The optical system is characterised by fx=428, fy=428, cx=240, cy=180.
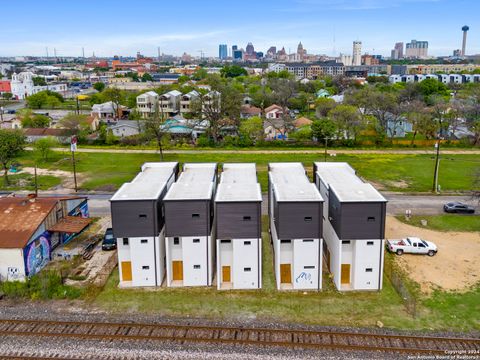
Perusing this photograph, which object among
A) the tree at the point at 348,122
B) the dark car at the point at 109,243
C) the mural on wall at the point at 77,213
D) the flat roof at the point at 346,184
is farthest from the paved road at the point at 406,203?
the tree at the point at 348,122

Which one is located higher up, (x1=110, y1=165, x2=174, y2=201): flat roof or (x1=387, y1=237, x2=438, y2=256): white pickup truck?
(x1=110, y1=165, x2=174, y2=201): flat roof

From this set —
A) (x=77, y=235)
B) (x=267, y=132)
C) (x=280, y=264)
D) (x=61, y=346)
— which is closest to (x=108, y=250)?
(x=77, y=235)

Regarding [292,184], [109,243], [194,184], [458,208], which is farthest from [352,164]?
[109,243]

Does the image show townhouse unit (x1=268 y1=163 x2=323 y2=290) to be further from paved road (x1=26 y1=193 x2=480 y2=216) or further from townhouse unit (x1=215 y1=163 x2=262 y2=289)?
paved road (x1=26 y1=193 x2=480 y2=216)

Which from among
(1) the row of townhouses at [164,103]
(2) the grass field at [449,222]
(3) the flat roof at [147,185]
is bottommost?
(2) the grass field at [449,222]

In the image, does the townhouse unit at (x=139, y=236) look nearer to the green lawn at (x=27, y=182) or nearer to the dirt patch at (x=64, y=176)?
the dirt patch at (x=64, y=176)

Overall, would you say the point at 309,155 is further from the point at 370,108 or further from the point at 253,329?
the point at 253,329

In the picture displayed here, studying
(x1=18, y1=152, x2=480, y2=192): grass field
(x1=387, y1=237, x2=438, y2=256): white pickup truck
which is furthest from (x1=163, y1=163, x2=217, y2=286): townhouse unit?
(x1=18, y1=152, x2=480, y2=192): grass field

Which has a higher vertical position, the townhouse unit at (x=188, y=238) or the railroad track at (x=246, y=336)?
the townhouse unit at (x=188, y=238)
